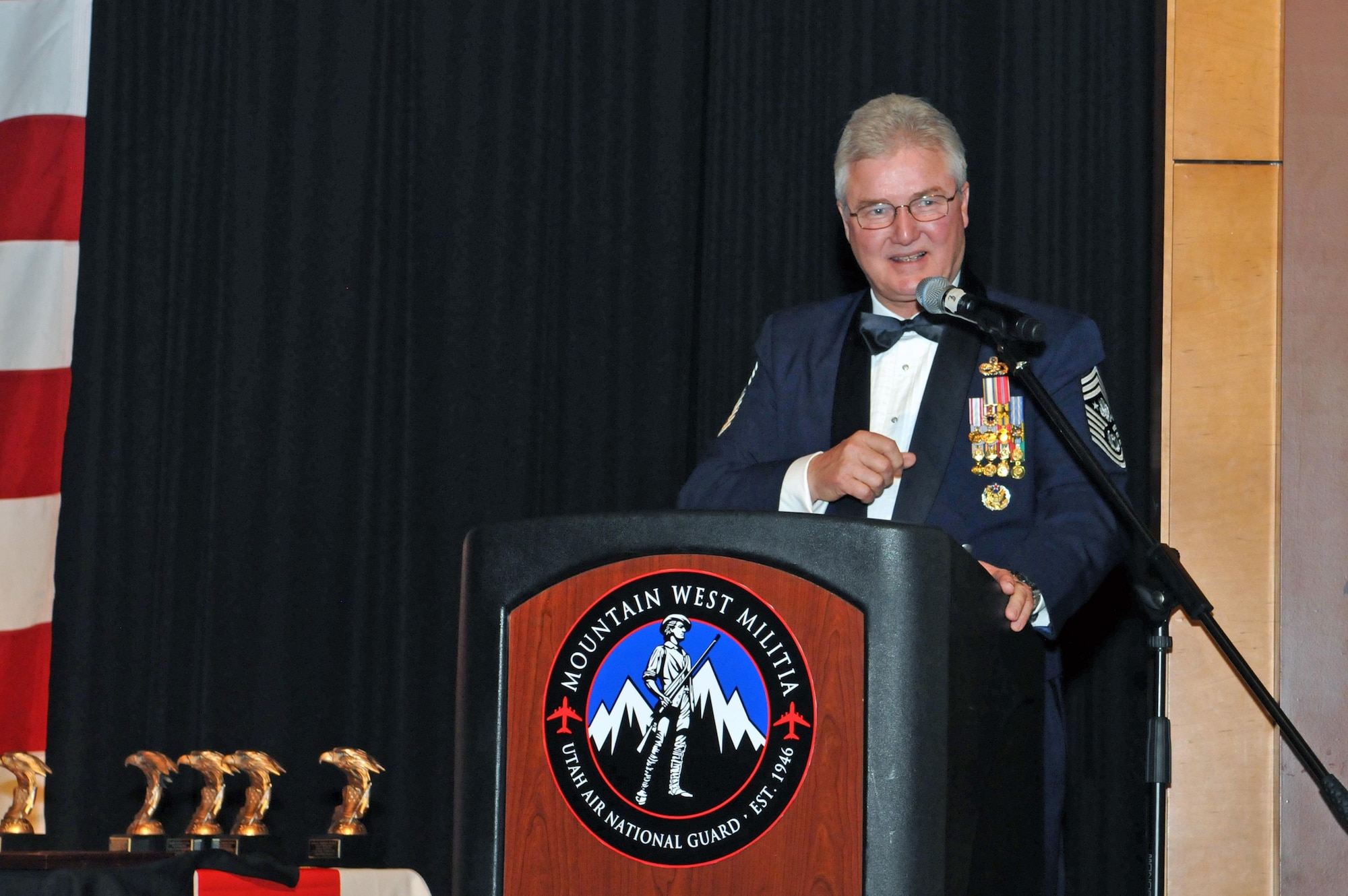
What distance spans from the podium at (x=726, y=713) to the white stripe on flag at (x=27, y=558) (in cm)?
278

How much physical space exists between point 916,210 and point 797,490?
50 centimetres

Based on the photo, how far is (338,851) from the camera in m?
2.16

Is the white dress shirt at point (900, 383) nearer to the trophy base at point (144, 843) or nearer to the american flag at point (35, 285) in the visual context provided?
the trophy base at point (144, 843)

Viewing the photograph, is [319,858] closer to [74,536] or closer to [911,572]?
[911,572]

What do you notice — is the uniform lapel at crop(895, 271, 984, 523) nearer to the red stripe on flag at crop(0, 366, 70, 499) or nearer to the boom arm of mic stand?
the boom arm of mic stand

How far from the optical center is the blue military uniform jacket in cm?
171

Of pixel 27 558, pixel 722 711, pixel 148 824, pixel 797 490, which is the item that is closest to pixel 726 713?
pixel 722 711

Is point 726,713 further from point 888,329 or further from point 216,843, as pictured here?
point 216,843

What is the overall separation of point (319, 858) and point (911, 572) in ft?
4.34

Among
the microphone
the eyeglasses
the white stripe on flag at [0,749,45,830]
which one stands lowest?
the white stripe on flag at [0,749,45,830]

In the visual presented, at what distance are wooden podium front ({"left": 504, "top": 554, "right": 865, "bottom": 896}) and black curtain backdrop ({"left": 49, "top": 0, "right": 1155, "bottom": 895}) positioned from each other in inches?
85.2

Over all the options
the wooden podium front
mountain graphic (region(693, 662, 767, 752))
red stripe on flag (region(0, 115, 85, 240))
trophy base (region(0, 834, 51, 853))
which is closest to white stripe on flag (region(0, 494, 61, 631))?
red stripe on flag (region(0, 115, 85, 240))

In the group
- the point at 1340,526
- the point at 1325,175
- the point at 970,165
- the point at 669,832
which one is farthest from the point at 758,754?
the point at 970,165

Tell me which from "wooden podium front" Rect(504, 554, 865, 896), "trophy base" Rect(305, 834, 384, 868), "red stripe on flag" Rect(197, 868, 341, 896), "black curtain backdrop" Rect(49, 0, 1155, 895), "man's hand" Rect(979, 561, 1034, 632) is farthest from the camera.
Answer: "black curtain backdrop" Rect(49, 0, 1155, 895)
